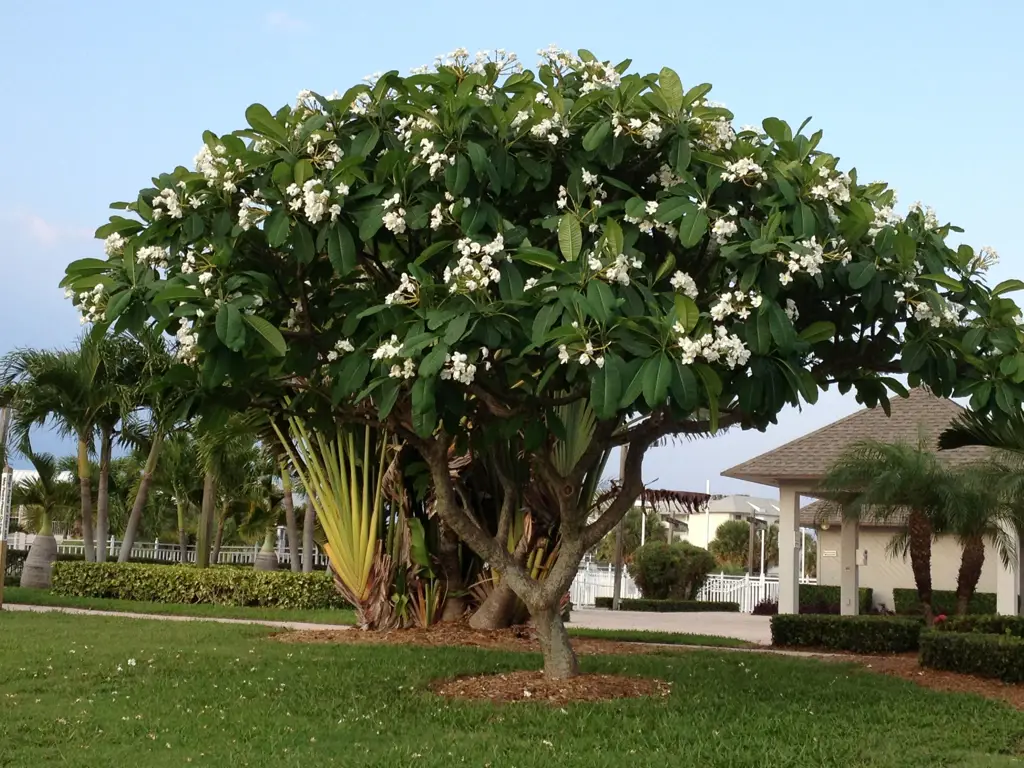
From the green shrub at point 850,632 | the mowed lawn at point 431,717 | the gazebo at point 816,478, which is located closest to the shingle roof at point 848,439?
the gazebo at point 816,478

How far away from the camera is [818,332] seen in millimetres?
8148

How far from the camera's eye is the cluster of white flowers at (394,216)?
7988mm

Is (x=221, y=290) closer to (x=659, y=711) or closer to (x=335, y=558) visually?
(x=659, y=711)

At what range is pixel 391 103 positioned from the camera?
854cm

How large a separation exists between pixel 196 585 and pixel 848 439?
41.8 feet

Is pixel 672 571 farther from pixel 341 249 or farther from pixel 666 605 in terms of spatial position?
pixel 341 249

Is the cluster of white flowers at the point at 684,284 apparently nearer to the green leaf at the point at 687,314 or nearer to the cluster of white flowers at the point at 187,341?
the green leaf at the point at 687,314

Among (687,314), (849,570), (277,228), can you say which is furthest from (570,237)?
(849,570)

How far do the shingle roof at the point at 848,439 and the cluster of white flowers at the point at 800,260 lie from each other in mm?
11471

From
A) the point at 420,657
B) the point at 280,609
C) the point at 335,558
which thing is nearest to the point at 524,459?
the point at 420,657

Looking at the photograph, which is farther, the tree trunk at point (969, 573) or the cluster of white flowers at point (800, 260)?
the tree trunk at point (969, 573)

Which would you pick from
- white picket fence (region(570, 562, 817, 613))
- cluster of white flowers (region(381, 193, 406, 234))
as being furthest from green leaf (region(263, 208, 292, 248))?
white picket fence (region(570, 562, 817, 613))

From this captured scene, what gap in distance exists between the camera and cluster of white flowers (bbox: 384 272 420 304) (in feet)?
25.7

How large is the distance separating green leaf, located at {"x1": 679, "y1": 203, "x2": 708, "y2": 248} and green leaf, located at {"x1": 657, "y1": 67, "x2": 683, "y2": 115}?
2.67ft
